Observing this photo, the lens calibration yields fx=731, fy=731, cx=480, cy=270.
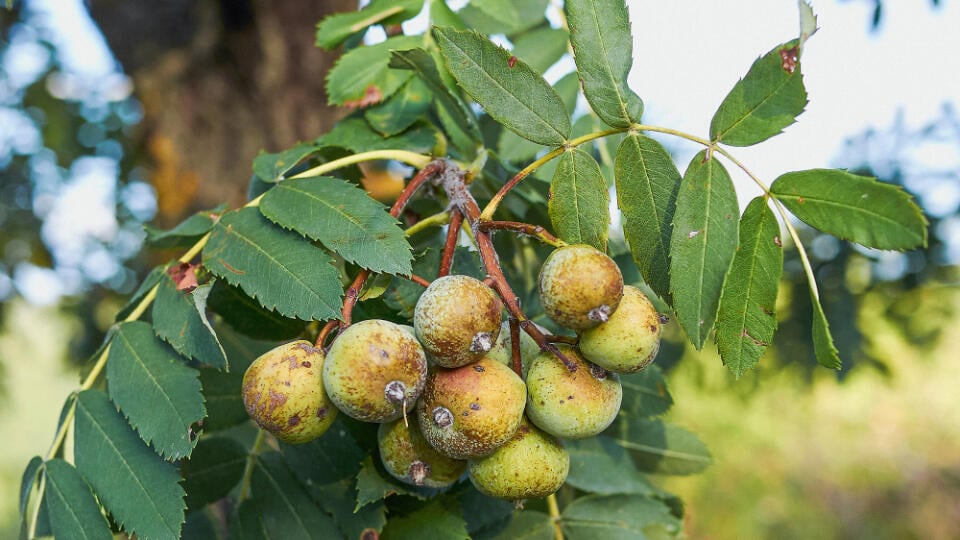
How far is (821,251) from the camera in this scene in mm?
3141

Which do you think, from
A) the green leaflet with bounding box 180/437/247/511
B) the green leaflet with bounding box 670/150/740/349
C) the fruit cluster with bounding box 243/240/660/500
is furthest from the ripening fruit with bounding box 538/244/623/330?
the green leaflet with bounding box 180/437/247/511

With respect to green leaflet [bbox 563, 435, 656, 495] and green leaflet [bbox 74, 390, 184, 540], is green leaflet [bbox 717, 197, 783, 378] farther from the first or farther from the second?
green leaflet [bbox 74, 390, 184, 540]

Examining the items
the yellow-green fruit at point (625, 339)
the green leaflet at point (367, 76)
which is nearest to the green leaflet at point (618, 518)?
the yellow-green fruit at point (625, 339)

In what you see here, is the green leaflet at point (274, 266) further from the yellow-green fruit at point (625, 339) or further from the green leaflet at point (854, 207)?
the green leaflet at point (854, 207)

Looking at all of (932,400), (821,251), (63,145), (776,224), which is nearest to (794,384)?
(821,251)

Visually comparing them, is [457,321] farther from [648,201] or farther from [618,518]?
[618,518]

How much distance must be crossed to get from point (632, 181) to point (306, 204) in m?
0.59

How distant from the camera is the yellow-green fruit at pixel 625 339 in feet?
3.52

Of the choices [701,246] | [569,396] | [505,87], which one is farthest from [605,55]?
[569,396]

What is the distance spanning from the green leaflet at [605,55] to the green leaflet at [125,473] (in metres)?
0.98

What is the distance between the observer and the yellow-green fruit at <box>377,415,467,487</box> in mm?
1146

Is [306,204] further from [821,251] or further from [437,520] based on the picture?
[821,251]

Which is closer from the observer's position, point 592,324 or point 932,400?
point 592,324

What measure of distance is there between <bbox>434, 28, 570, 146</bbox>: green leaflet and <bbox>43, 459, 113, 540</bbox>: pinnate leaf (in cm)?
98
